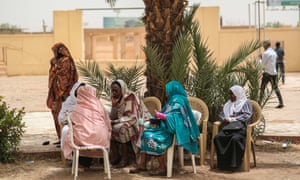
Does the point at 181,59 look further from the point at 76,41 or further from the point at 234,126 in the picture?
the point at 76,41

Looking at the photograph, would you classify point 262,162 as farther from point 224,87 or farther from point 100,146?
point 100,146

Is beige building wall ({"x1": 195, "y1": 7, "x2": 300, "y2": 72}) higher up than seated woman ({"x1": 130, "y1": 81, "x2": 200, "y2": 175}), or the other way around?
beige building wall ({"x1": 195, "y1": 7, "x2": 300, "y2": 72})

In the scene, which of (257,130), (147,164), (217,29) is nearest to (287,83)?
(217,29)

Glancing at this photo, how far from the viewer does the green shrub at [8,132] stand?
738 cm

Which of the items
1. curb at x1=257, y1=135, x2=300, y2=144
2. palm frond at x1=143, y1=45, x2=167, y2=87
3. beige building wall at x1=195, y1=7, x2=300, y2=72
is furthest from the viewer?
beige building wall at x1=195, y1=7, x2=300, y2=72

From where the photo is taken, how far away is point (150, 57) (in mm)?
7758

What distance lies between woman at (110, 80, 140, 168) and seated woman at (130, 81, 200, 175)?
0.23 meters

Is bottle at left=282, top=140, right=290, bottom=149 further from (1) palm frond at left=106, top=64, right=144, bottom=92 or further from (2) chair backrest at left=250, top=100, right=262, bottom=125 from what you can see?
(1) palm frond at left=106, top=64, right=144, bottom=92

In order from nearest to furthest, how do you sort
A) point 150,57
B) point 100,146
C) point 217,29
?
1. point 100,146
2. point 150,57
3. point 217,29

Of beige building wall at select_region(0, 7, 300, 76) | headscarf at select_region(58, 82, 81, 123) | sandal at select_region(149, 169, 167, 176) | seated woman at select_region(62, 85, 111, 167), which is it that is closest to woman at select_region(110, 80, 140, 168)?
seated woman at select_region(62, 85, 111, 167)

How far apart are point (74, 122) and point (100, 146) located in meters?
0.43

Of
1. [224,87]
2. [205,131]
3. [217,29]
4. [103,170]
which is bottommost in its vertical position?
[103,170]

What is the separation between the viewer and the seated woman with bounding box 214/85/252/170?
680 centimetres

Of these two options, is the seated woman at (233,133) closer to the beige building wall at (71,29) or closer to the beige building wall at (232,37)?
the beige building wall at (232,37)
